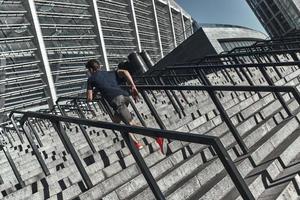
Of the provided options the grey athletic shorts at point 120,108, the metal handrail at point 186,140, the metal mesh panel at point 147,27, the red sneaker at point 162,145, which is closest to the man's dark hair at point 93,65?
the grey athletic shorts at point 120,108

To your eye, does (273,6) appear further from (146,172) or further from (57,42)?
(146,172)

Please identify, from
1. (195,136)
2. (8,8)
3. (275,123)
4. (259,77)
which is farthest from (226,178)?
(8,8)

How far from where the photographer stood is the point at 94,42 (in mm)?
46750

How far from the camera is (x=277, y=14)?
82.5 meters

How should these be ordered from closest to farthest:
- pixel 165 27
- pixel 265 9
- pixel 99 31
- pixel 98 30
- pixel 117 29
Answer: pixel 98 30 → pixel 99 31 → pixel 117 29 → pixel 165 27 → pixel 265 9

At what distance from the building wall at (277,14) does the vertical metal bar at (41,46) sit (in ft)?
154

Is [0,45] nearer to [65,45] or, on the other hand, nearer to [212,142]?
[65,45]

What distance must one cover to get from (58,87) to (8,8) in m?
7.77

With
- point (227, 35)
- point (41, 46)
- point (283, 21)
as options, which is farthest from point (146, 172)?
point (283, 21)

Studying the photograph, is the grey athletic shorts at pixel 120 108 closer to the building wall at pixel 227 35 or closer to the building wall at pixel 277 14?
the building wall at pixel 227 35

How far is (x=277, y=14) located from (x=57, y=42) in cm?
5211

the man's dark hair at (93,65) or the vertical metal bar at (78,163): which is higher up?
the man's dark hair at (93,65)

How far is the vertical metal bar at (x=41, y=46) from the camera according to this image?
36.9 meters

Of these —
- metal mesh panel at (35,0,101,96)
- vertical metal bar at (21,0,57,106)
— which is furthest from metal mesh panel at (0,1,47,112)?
metal mesh panel at (35,0,101,96)
